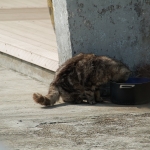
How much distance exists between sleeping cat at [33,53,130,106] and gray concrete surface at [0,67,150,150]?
0.16 m

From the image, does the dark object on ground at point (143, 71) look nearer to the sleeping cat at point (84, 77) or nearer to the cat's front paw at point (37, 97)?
the sleeping cat at point (84, 77)

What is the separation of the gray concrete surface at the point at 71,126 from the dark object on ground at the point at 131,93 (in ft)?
0.29

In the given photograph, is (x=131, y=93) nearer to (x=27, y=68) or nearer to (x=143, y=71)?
(x=143, y=71)

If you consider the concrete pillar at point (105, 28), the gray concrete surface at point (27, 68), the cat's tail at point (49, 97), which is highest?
the concrete pillar at point (105, 28)

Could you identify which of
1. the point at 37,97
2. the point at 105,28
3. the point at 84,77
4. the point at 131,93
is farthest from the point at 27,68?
the point at 131,93

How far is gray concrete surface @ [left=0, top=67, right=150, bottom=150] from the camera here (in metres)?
6.63

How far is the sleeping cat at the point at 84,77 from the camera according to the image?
8320mm

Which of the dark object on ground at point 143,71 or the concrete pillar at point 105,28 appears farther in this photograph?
the dark object on ground at point 143,71

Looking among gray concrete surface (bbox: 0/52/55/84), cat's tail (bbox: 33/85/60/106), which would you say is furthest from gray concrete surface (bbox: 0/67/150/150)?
gray concrete surface (bbox: 0/52/55/84)

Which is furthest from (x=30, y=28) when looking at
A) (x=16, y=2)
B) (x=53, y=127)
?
(x=53, y=127)

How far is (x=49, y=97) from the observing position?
26.9ft

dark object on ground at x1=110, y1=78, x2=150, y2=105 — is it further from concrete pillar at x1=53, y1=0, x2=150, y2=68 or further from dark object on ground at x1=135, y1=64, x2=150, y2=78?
concrete pillar at x1=53, y1=0, x2=150, y2=68

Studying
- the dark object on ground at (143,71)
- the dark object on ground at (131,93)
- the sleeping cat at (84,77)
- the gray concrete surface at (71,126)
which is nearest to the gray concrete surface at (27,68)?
the gray concrete surface at (71,126)

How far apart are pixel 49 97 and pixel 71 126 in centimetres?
98
